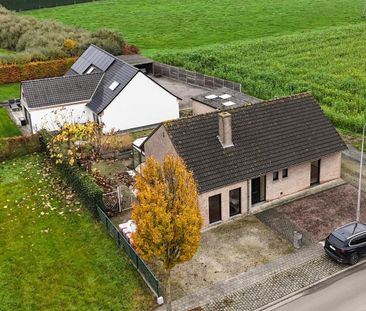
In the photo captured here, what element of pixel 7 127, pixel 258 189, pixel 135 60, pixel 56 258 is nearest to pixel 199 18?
pixel 135 60

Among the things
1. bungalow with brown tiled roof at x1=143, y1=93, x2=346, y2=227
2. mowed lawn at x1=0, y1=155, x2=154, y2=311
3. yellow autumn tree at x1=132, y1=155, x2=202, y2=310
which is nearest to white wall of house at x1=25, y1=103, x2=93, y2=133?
mowed lawn at x1=0, y1=155, x2=154, y2=311

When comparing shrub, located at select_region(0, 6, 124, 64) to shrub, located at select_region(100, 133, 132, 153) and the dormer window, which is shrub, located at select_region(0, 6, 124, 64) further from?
Answer: shrub, located at select_region(100, 133, 132, 153)

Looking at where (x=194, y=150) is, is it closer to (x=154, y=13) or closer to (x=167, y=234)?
(x=167, y=234)

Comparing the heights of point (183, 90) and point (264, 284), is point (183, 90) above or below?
above

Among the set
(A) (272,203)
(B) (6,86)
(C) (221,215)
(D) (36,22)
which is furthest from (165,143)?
(D) (36,22)

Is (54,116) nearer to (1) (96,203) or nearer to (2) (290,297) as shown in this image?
(1) (96,203)
